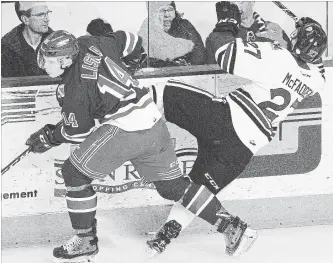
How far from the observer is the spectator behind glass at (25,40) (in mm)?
4676

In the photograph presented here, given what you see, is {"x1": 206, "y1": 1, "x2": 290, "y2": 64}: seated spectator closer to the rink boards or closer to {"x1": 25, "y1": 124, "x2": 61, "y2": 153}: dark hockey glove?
the rink boards

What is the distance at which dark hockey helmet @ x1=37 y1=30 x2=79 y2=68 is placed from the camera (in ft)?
14.5

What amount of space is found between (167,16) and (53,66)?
69 cm

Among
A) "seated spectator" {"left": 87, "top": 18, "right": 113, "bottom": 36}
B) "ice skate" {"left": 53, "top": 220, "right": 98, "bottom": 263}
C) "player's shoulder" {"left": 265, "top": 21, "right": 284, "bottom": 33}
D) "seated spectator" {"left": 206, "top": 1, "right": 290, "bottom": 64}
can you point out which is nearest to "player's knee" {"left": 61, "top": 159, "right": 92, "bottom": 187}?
"ice skate" {"left": 53, "top": 220, "right": 98, "bottom": 263}

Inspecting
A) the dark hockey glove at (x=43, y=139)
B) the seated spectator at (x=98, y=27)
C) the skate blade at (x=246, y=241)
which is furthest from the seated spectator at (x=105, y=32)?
the skate blade at (x=246, y=241)

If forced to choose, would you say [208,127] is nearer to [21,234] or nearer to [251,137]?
[251,137]

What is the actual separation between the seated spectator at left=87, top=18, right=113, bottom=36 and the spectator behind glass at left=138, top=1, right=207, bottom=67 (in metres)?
0.15

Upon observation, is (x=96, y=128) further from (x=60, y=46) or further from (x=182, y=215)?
(x=182, y=215)

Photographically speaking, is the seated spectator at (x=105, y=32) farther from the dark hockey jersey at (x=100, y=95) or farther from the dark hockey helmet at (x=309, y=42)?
the dark hockey helmet at (x=309, y=42)

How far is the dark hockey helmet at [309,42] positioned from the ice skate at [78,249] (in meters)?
1.22

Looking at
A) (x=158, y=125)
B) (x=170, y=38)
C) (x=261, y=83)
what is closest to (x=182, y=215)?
(x=158, y=125)

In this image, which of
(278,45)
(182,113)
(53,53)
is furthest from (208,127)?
(53,53)

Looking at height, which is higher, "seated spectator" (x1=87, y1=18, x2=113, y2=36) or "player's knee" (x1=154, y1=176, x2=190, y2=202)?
"seated spectator" (x1=87, y1=18, x2=113, y2=36)

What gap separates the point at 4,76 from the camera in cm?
A: 472
